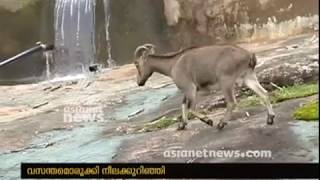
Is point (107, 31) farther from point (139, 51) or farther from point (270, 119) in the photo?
point (270, 119)

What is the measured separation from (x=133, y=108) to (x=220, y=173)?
3.09 ft

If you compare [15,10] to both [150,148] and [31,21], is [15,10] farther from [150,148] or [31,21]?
[150,148]

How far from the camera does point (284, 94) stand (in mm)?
5531

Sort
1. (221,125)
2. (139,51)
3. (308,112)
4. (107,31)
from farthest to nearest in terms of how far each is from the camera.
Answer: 1. (107,31)
2. (139,51)
3. (221,125)
4. (308,112)

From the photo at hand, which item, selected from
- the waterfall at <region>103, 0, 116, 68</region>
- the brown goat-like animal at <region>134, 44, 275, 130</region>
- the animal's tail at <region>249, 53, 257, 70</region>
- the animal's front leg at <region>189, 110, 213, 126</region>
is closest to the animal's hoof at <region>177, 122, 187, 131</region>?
the brown goat-like animal at <region>134, 44, 275, 130</region>

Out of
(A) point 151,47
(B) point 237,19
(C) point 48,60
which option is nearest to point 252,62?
(B) point 237,19

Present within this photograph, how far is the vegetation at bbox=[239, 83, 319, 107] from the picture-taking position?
17.9ft

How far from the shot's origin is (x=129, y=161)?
18.2 feet

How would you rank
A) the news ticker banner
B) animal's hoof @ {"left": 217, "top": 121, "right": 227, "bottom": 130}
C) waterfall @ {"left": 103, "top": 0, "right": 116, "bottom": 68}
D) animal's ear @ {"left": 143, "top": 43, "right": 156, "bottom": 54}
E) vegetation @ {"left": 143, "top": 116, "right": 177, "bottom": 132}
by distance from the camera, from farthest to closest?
1. waterfall @ {"left": 103, "top": 0, "right": 116, "bottom": 68}
2. animal's ear @ {"left": 143, "top": 43, "right": 156, "bottom": 54}
3. vegetation @ {"left": 143, "top": 116, "right": 177, "bottom": 132}
4. animal's hoof @ {"left": 217, "top": 121, "right": 227, "bottom": 130}
5. the news ticker banner

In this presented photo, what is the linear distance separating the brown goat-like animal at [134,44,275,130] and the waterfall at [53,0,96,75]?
1.44ft

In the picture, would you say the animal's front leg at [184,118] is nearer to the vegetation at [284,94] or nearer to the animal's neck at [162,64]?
the animal's neck at [162,64]

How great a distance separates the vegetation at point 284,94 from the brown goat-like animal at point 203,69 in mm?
69

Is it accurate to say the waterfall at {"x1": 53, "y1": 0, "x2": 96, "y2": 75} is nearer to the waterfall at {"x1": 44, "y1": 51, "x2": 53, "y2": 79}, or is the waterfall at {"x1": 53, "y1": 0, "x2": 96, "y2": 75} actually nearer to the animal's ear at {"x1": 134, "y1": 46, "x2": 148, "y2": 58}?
the waterfall at {"x1": 44, "y1": 51, "x2": 53, "y2": 79}

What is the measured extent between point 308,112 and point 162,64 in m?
1.16
